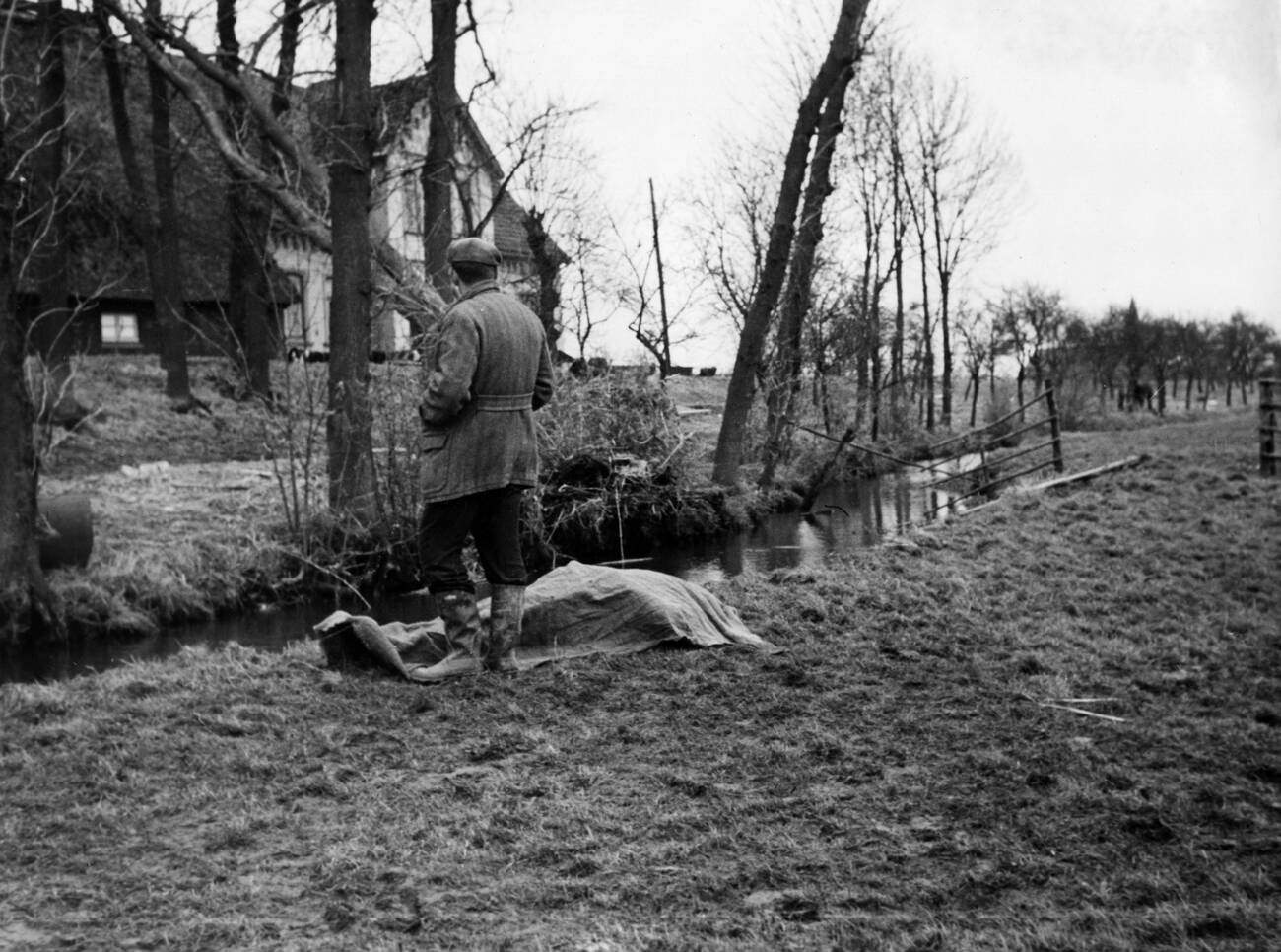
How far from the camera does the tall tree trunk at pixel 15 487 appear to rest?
11297mm

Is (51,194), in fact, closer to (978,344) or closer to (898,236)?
(898,236)

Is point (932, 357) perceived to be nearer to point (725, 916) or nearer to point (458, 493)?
point (458, 493)

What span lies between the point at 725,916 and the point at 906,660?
366 cm

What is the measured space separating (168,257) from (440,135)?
330 inches

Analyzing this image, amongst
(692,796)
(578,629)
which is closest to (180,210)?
(578,629)

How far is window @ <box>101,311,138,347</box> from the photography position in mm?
34344

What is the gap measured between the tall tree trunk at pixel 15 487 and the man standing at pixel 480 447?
608 centimetres

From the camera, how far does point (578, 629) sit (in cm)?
762

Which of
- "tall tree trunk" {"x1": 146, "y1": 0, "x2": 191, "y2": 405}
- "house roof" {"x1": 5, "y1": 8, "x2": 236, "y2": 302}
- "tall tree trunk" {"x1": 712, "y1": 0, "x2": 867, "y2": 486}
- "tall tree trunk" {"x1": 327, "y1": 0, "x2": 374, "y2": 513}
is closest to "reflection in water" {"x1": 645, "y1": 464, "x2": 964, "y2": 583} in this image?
"tall tree trunk" {"x1": 712, "y1": 0, "x2": 867, "y2": 486}

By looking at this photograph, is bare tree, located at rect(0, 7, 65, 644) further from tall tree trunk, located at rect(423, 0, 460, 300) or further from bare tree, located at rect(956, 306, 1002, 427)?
bare tree, located at rect(956, 306, 1002, 427)

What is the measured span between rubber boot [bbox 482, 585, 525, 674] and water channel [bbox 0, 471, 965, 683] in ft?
13.9

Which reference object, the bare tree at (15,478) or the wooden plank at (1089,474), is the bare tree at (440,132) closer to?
the bare tree at (15,478)

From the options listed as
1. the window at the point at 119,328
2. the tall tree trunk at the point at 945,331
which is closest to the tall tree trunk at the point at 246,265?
the window at the point at 119,328

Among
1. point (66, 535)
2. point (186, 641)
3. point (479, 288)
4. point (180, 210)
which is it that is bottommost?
point (186, 641)
